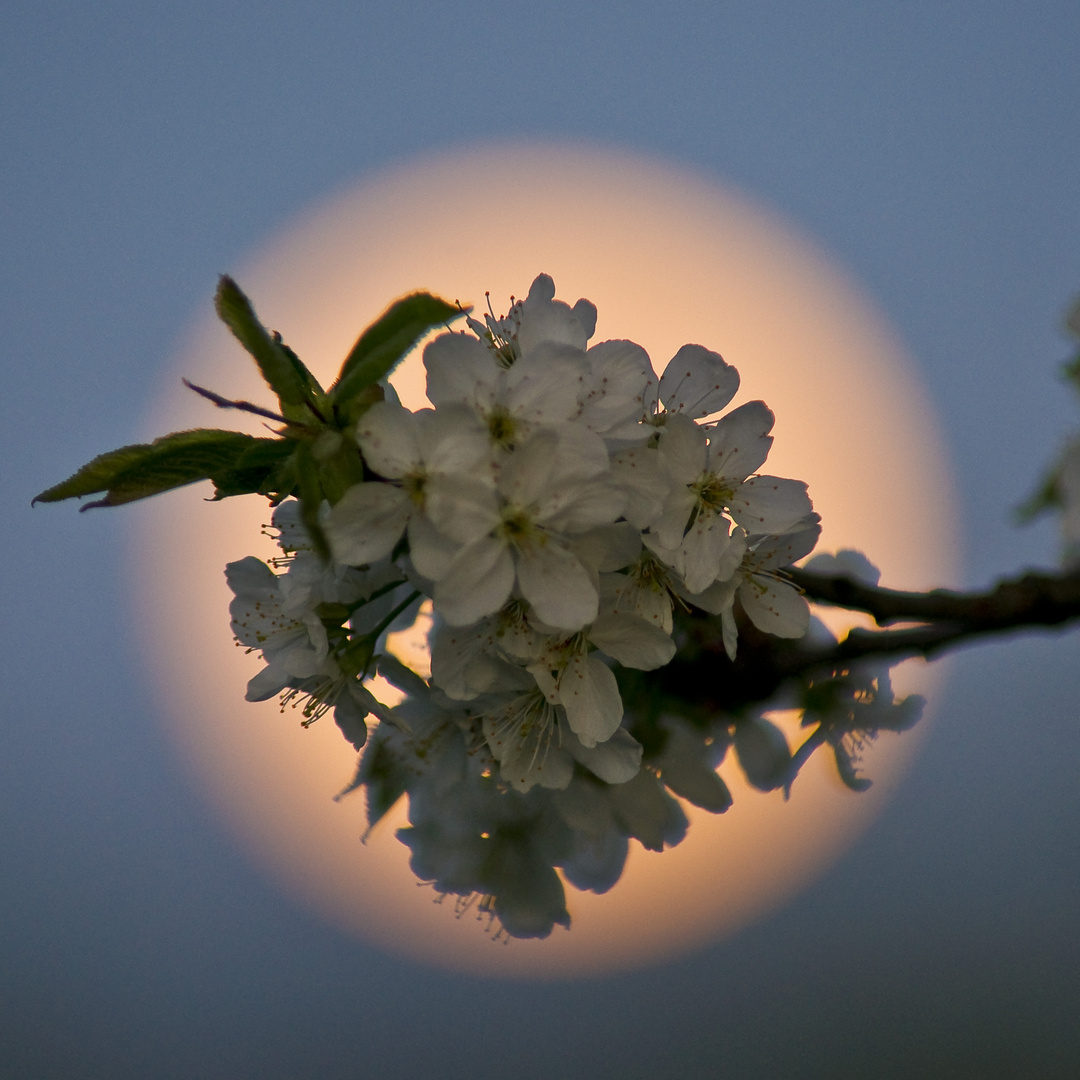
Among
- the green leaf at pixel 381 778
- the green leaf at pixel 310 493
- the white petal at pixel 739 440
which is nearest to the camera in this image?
the green leaf at pixel 310 493

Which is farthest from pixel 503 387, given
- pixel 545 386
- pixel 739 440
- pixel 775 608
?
pixel 775 608

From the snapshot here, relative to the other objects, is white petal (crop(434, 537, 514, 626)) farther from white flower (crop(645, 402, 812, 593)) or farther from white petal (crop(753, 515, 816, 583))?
white petal (crop(753, 515, 816, 583))

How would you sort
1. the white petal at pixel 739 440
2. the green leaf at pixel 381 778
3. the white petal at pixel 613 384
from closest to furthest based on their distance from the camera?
the white petal at pixel 613 384 < the white petal at pixel 739 440 < the green leaf at pixel 381 778

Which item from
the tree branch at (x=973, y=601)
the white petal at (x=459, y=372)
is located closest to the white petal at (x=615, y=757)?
the tree branch at (x=973, y=601)

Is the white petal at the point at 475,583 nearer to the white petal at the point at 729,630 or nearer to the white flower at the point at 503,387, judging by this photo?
the white flower at the point at 503,387

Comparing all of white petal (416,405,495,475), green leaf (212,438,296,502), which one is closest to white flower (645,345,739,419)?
white petal (416,405,495,475)

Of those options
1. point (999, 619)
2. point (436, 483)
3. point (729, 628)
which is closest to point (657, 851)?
point (729, 628)

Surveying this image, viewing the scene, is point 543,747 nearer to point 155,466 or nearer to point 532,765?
point 532,765
